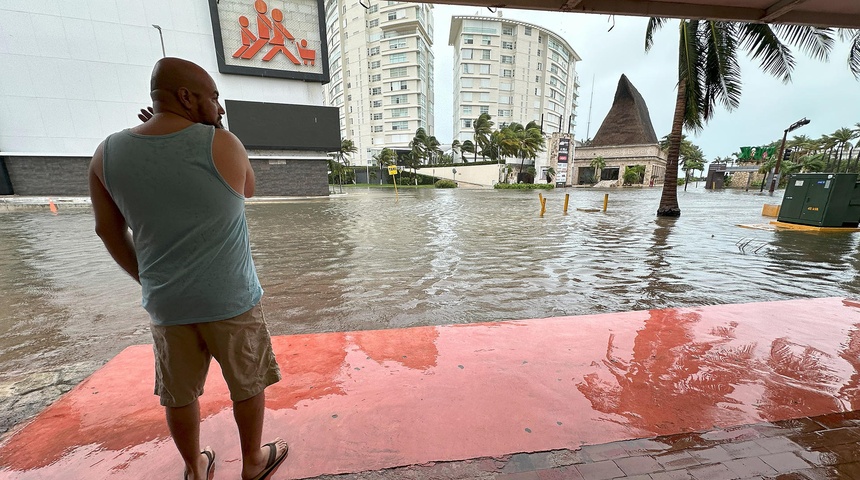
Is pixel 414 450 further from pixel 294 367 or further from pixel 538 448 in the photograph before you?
pixel 294 367

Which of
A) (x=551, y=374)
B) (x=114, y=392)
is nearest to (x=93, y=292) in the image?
(x=114, y=392)

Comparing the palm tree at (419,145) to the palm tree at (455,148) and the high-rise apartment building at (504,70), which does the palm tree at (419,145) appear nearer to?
the palm tree at (455,148)

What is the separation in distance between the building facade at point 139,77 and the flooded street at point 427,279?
18.7 metres

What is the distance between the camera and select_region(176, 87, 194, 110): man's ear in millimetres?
1307

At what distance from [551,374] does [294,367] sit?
6.18ft

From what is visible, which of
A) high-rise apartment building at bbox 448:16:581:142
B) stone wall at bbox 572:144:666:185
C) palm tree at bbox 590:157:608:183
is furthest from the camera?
high-rise apartment building at bbox 448:16:581:142

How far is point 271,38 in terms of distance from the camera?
25.8 m

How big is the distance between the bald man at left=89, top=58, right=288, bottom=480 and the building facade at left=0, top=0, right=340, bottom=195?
91.3 feet

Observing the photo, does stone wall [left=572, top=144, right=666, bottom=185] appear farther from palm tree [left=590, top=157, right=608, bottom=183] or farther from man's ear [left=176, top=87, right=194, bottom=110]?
man's ear [left=176, top=87, right=194, bottom=110]

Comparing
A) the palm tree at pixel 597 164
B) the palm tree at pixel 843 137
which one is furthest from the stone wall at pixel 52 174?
the palm tree at pixel 843 137

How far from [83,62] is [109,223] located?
33656 mm

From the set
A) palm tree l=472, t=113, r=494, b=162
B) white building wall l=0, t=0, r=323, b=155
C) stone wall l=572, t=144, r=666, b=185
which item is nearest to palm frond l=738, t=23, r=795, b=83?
white building wall l=0, t=0, r=323, b=155

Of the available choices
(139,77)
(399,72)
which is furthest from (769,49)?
(399,72)

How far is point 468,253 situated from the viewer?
290 inches
